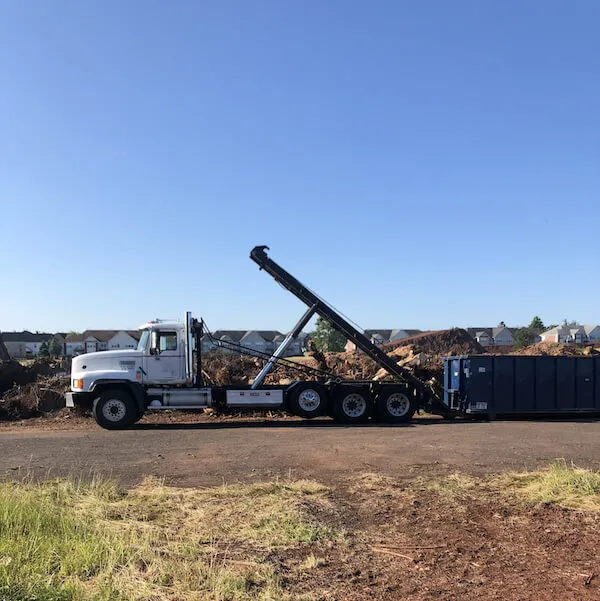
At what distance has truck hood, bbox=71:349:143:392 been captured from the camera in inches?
655

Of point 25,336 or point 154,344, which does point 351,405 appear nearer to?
point 154,344

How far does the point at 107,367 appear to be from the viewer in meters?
16.9

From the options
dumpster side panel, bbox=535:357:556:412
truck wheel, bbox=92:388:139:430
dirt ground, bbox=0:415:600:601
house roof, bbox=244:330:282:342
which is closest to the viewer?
dirt ground, bbox=0:415:600:601

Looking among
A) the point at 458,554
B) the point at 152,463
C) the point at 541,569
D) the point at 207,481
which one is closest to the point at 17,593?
the point at 458,554

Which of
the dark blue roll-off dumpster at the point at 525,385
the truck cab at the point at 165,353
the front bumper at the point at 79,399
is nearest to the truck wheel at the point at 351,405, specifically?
the dark blue roll-off dumpster at the point at 525,385

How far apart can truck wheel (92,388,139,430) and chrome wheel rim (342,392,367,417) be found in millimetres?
6195

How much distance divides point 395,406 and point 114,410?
8.34 m

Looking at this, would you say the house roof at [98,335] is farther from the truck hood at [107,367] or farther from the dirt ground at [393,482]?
the dirt ground at [393,482]

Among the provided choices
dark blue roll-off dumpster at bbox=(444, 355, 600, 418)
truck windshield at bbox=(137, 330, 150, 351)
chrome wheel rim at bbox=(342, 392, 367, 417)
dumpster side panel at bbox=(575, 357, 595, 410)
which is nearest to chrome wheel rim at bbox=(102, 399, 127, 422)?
truck windshield at bbox=(137, 330, 150, 351)

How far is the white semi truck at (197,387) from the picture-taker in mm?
16672

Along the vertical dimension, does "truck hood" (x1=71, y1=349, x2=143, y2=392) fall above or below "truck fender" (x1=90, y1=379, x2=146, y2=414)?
above

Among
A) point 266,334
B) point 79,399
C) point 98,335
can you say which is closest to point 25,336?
point 98,335

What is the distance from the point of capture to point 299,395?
17969 mm

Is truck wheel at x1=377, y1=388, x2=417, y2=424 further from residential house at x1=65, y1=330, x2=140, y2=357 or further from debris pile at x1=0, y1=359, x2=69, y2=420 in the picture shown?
residential house at x1=65, y1=330, x2=140, y2=357
